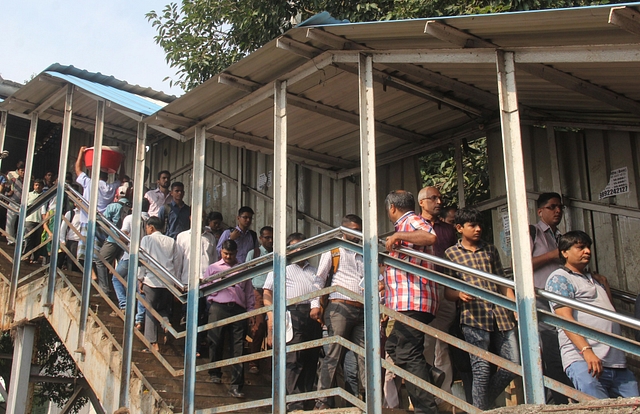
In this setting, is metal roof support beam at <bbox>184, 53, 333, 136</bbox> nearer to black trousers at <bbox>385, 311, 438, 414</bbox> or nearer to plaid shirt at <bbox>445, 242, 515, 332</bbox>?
plaid shirt at <bbox>445, 242, 515, 332</bbox>

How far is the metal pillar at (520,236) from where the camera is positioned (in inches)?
153

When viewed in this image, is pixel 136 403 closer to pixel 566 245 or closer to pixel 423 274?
pixel 423 274

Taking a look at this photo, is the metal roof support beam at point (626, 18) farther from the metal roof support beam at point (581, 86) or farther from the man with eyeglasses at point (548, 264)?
the man with eyeglasses at point (548, 264)

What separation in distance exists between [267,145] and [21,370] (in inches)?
143

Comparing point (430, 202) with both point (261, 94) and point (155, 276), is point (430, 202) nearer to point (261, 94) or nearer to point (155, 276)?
point (261, 94)

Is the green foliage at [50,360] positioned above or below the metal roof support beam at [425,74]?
below

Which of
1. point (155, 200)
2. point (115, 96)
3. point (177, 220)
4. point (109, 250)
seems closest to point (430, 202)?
point (115, 96)

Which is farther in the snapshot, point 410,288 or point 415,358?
point 410,288

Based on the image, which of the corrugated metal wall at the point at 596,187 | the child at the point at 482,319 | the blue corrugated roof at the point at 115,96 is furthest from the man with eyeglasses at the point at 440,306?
the blue corrugated roof at the point at 115,96

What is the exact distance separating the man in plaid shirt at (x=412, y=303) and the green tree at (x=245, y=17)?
4.35 metres

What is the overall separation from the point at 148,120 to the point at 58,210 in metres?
1.59

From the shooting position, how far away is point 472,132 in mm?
→ 7035

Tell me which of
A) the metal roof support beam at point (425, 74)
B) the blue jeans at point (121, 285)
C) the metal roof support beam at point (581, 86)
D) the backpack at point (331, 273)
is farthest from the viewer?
the blue jeans at point (121, 285)

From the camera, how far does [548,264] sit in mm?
5281
